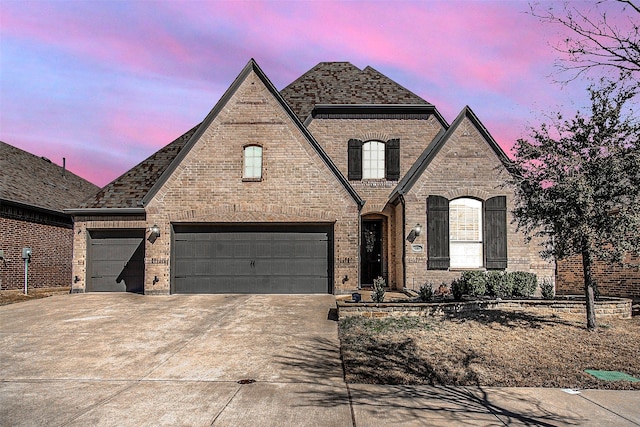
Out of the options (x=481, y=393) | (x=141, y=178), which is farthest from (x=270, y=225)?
(x=481, y=393)

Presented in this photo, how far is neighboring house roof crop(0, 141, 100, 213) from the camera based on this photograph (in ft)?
66.1

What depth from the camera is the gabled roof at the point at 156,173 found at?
15969 millimetres

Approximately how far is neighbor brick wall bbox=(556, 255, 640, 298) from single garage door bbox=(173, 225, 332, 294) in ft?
30.1

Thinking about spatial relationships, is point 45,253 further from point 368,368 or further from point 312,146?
point 368,368

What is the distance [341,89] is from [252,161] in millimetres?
6406

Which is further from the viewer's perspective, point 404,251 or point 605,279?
point 605,279

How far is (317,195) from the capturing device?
15945 millimetres

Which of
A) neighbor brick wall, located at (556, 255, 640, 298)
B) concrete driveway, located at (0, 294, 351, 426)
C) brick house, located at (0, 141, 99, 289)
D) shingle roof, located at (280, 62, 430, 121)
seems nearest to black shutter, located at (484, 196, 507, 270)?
neighbor brick wall, located at (556, 255, 640, 298)

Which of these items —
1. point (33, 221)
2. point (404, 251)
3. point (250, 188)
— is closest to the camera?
point (404, 251)

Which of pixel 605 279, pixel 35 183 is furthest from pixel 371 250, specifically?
pixel 35 183

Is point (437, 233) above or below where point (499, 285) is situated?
above

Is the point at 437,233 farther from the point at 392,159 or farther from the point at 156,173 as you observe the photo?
the point at 156,173

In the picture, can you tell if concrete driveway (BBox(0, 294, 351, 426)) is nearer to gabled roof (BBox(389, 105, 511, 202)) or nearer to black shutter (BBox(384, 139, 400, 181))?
gabled roof (BBox(389, 105, 511, 202))

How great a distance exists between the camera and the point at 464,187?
15.9m
